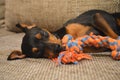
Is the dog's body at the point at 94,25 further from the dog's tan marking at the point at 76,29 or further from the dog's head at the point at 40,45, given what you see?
the dog's head at the point at 40,45

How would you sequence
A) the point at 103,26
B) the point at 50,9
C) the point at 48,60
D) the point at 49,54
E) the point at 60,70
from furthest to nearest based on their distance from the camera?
the point at 50,9
the point at 103,26
the point at 49,54
the point at 48,60
the point at 60,70

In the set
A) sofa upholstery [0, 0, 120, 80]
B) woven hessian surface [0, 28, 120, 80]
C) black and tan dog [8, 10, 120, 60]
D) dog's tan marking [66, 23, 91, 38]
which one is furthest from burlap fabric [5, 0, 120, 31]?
woven hessian surface [0, 28, 120, 80]

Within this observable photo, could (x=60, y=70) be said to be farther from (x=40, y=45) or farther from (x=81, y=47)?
(x=40, y=45)

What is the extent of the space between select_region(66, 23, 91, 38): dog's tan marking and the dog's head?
217 millimetres

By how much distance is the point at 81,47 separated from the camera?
1829mm

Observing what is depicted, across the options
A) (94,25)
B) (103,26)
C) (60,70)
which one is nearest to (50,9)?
(94,25)

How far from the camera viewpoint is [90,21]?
2377mm

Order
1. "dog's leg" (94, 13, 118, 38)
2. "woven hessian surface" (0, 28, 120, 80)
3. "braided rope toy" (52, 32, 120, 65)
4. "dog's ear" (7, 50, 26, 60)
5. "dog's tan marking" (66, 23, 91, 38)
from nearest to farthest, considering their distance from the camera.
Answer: "woven hessian surface" (0, 28, 120, 80) → "braided rope toy" (52, 32, 120, 65) → "dog's ear" (7, 50, 26, 60) → "dog's leg" (94, 13, 118, 38) → "dog's tan marking" (66, 23, 91, 38)

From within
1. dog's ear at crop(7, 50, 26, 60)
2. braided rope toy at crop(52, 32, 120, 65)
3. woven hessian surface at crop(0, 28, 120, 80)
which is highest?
braided rope toy at crop(52, 32, 120, 65)

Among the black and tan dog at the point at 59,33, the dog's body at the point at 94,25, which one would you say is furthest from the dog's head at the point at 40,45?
the dog's body at the point at 94,25

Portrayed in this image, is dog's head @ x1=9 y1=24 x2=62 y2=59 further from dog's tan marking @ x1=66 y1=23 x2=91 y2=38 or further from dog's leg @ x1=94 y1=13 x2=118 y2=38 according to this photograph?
dog's leg @ x1=94 y1=13 x2=118 y2=38

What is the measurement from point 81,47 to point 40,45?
0.35m

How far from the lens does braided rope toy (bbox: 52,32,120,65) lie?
167cm

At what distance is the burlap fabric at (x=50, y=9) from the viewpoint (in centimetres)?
266
